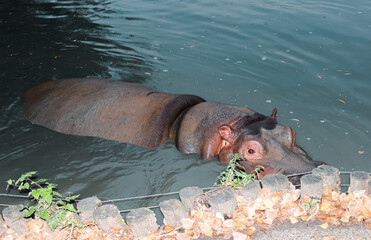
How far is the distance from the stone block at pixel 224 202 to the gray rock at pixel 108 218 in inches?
32.6

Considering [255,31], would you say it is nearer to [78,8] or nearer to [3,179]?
Result: [78,8]

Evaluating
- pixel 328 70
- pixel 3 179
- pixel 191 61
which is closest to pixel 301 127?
pixel 328 70

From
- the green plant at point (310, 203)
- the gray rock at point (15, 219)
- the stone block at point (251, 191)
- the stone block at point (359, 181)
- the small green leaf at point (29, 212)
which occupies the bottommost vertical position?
the gray rock at point (15, 219)

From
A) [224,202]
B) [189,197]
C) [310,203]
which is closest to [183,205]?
[189,197]

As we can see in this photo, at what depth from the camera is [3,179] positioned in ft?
17.6

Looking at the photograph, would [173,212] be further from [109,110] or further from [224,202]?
[109,110]

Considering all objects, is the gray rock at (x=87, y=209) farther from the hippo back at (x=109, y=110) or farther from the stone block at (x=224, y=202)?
the hippo back at (x=109, y=110)

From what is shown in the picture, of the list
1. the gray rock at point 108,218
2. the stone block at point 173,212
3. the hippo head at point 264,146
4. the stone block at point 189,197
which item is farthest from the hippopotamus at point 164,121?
the gray rock at point 108,218

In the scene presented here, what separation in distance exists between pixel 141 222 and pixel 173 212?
0.99ft

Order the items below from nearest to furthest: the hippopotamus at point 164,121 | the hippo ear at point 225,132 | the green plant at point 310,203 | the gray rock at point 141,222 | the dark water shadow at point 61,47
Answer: the gray rock at point 141,222 → the green plant at point 310,203 → the hippopotamus at point 164,121 → the hippo ear at point 225,132 → the dark water shadow at point 61,47

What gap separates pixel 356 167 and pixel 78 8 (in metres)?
10.3

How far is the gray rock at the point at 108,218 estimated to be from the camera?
11.7ft

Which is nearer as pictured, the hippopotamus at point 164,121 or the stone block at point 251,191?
the stone block at point 251,191

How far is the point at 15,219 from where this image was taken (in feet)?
12.0
